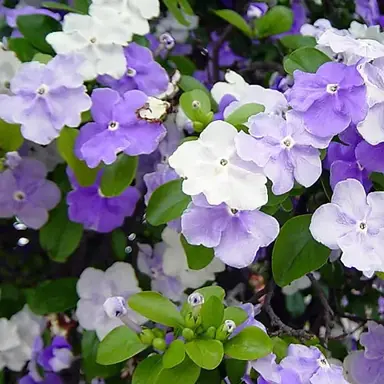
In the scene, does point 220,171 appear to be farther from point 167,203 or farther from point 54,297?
point 54,297

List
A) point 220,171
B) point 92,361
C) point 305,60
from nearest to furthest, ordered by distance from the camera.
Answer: point 220,171
point 305,60
point 92,361

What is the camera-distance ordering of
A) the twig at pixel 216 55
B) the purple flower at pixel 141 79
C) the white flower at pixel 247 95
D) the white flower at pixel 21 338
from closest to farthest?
the white flower at pixel 247 95, the purple flower at pixel 141 79, the white flower at pixel 21 338, the twig at pixel 216 55

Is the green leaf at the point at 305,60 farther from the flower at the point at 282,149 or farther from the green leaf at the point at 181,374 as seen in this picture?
the green leaf at the point at 181,374

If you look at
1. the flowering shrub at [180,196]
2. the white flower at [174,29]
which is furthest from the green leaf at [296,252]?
the white flower at [174,29]

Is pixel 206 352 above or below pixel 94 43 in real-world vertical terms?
below

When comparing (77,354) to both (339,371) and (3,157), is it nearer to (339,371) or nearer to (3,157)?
(3,157)

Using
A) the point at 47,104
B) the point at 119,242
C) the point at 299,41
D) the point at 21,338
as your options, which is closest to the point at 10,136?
the point at 47,104

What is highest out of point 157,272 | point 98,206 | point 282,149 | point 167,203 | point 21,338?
point 282,149
